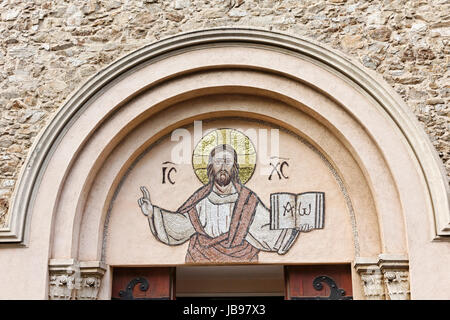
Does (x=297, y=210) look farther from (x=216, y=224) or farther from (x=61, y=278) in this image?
(x=61, y=278)

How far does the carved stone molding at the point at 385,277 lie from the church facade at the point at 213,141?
24mm

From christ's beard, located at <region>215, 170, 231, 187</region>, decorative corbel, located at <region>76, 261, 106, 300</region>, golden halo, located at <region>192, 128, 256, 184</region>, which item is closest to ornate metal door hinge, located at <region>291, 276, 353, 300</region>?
golden halo, located at <region>192, 128, 256, 184</region>

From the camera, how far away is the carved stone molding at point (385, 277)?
6.49 m

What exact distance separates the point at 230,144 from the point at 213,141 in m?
0.22

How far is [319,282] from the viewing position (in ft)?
23.6

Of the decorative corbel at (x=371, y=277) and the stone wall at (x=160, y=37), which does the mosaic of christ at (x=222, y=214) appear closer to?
the decorative corbel at (x=371, y=277)

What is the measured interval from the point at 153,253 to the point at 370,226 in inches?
100

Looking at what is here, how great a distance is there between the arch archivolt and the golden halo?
0.81 ft

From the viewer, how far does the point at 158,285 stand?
7422mm

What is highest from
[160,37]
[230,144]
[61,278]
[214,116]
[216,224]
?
[160,37]

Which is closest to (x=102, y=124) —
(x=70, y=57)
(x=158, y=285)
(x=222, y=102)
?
(x=70, y=57)

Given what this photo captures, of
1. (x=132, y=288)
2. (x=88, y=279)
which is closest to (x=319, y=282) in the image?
(x=132, y=288)

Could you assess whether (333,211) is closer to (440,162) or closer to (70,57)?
(440,162)

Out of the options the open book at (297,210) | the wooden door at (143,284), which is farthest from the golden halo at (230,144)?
the wooden door at (143,284)
